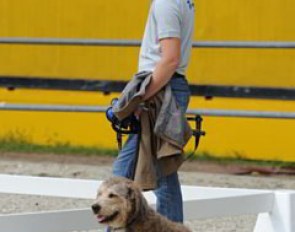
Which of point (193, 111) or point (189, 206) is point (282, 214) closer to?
point (189, 206)

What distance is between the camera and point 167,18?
4.98m

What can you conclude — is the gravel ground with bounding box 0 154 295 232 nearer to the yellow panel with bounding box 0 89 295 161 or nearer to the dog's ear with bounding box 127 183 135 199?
the yellow panel with bounding box 0 89 295 161

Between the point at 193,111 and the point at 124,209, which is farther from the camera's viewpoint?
the point at 193,111

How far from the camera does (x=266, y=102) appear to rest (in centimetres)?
976

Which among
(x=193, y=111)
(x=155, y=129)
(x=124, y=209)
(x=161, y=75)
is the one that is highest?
(x=161, y=75)

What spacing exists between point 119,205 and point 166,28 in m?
0.99

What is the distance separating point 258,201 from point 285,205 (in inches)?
6.3

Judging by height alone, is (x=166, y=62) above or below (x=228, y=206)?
above

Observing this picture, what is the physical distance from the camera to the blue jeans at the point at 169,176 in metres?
5.14

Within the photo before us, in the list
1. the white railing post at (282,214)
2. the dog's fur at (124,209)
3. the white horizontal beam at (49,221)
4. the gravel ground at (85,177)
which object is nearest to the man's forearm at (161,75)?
the dog's fur at (124,209)

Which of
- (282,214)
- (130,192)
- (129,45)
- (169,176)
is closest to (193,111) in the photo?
(129,45)

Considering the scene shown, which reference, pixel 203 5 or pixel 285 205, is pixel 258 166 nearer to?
pixel 203 5

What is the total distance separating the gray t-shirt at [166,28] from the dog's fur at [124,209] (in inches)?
31.3

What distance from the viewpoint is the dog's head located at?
4.48 m
